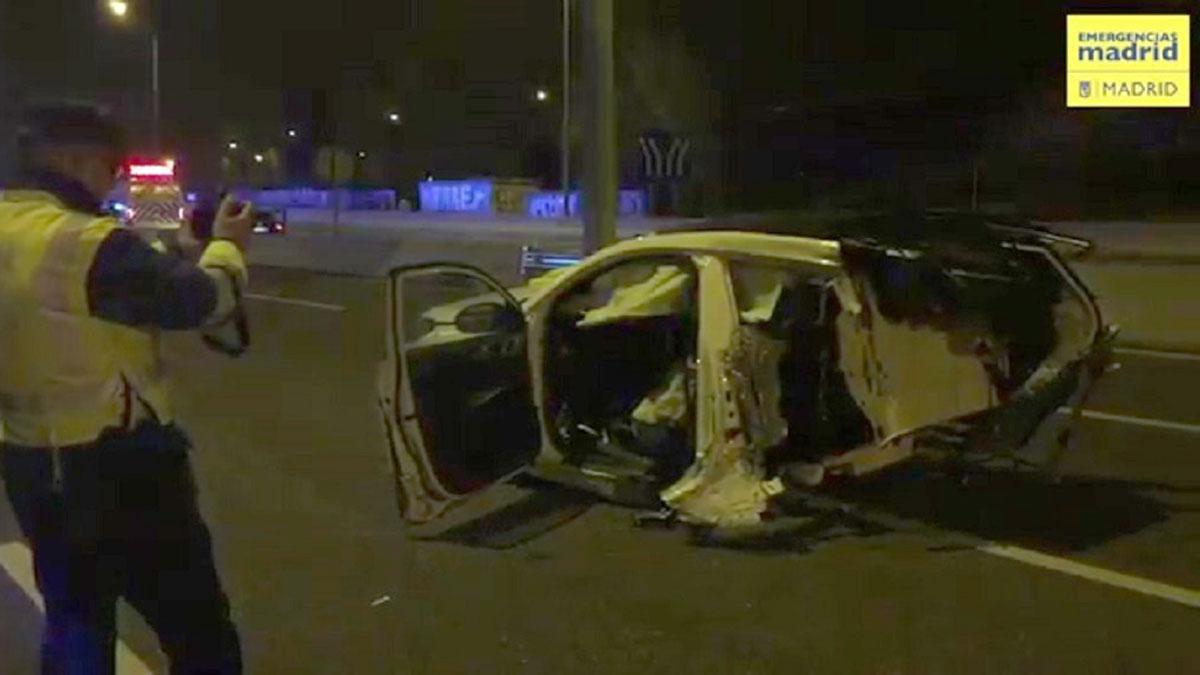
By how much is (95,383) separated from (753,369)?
425 centimetres

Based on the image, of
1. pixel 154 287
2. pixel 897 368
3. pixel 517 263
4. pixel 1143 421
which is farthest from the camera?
pixel 517 263

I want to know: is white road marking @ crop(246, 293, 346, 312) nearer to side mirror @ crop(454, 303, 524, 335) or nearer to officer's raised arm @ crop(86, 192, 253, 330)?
side mirror @ crop(454, 303, 524, 335)

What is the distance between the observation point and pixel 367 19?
8012 centimetres

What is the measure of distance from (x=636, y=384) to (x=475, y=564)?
1.50 meters

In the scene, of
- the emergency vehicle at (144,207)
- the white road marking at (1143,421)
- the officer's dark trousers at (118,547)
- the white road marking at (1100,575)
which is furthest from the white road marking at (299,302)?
the officer's dark trousers at (118,547)

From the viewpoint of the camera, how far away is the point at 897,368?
746cm

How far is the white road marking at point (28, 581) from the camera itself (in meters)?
5.82

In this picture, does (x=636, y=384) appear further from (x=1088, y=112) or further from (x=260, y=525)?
(x=1088, y=112)

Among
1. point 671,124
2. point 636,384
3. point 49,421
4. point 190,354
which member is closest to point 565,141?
point 671,124

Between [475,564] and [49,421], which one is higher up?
[49,421]

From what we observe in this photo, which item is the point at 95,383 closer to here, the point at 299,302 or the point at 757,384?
the point at 757,384

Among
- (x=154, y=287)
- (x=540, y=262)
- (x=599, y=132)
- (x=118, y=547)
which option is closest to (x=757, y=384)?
(x=118, y=547)

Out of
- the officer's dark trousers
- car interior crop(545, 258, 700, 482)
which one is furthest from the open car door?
the officer's dark trousers

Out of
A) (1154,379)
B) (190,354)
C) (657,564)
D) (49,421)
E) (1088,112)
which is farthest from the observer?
(1088,112)
